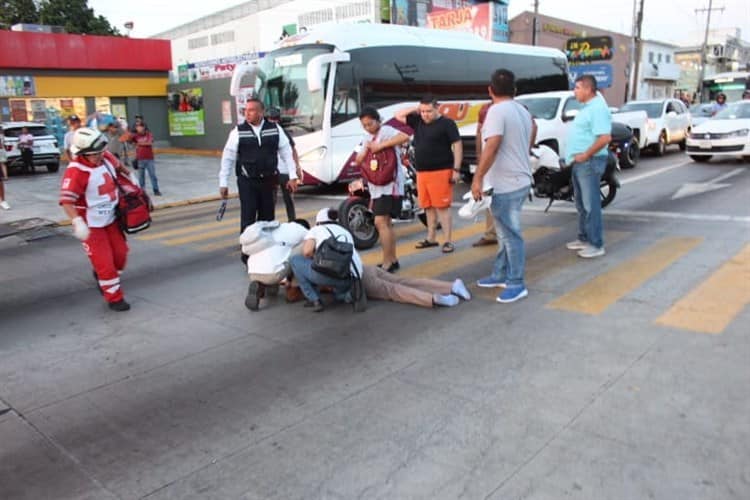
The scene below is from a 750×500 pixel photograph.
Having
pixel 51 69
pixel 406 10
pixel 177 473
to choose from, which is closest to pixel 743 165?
pixel 177 473

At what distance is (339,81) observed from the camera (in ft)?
45.1

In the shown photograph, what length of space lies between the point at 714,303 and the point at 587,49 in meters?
35.4

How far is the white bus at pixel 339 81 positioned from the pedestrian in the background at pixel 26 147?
9497 mm

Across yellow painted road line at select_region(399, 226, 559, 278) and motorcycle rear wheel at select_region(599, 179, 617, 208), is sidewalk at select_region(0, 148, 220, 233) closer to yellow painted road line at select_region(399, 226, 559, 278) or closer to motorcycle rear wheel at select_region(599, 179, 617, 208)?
yellow painted road line at select_region(399, 226, 559, 278)

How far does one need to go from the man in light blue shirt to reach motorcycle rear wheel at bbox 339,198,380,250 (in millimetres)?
2627

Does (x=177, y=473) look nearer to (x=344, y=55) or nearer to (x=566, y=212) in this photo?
(x=566, y=212)

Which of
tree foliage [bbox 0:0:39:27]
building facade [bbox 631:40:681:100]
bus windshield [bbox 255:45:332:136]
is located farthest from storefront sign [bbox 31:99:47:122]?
building facade [bbox 631:40:681:100]

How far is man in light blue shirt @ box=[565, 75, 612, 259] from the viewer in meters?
6.64

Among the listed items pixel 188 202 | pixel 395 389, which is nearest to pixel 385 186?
pixel 395 389

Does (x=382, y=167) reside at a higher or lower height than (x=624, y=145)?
higher

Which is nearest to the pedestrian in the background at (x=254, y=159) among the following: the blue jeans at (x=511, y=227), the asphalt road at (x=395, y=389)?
the asphalt road at (x=395, y=389)

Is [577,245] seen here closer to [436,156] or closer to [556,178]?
[436,156]

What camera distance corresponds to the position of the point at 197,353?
4832mm

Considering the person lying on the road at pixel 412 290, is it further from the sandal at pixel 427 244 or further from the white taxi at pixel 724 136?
the white taxi at pixel 724 136
